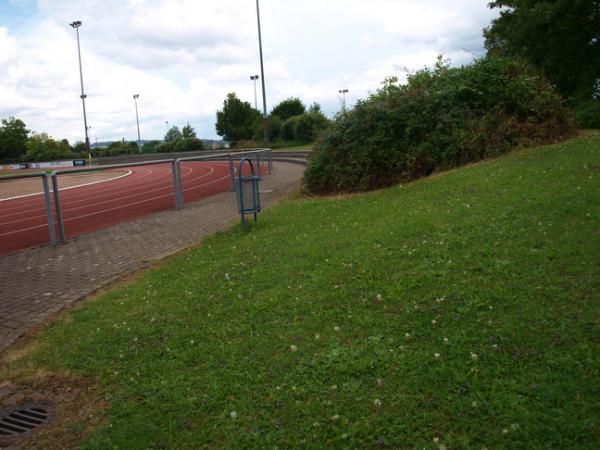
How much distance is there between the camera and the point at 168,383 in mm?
3975

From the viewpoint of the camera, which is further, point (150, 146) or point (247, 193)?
point (150, 146)

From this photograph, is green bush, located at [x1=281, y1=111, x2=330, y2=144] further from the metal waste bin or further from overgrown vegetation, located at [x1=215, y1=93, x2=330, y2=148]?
the metal waste bin

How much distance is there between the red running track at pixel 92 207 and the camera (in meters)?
12.2

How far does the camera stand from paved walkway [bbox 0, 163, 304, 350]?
622 cm

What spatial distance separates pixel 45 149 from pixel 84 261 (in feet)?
265

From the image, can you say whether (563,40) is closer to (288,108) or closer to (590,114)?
(590,114)

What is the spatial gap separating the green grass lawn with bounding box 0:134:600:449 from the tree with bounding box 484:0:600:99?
2672 centimetres

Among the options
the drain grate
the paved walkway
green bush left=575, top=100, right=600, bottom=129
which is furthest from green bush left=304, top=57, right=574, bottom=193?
green bush left=575, top=100, right=600, bottom=129

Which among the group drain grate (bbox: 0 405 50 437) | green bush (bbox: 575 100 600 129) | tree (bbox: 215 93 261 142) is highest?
tree (bbox: 215 93 261 142)

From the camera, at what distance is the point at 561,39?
103ft

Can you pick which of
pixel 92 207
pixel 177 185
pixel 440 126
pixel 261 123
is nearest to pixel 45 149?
pixel 261 123

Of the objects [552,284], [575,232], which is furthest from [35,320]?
[575,232]

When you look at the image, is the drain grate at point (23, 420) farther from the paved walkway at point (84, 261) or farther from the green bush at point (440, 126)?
the green bush at point (440, 126)

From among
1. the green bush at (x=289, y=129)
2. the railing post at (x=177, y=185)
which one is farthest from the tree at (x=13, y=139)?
the railing post at (x=177, y=185)
